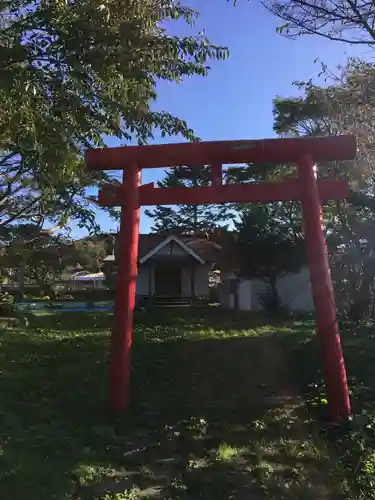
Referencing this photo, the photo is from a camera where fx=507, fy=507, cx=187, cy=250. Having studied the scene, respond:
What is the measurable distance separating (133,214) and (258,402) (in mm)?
3019

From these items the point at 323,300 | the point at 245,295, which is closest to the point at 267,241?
→ the point at 245,295

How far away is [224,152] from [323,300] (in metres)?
2.32

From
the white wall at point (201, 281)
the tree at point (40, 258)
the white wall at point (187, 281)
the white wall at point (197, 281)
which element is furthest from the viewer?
the white wall at point (201, 281)

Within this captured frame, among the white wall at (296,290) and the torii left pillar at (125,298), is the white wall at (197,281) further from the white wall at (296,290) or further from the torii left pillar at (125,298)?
the torii left pillar at (125,298)

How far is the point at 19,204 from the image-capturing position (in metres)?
12.4

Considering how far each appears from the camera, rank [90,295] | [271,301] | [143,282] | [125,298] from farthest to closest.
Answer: [90,295] → [143,282] → [271,301] → [125,298]

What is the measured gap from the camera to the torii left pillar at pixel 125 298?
644 cm

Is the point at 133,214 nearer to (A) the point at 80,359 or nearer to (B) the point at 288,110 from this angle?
(A) the point at 80,359

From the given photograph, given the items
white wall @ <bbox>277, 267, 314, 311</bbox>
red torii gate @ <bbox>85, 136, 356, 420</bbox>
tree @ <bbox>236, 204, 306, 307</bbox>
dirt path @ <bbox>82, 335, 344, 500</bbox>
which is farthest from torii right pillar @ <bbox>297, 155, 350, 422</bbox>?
white wall @ <bbox>277, 267, 314, 311</bbox>

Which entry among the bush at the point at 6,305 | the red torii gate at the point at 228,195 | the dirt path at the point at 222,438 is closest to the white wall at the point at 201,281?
the bush at the point at 6,305

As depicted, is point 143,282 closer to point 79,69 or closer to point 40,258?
point 40,258

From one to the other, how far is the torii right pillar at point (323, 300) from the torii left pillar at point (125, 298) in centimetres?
226

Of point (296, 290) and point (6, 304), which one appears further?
point (296, 290)

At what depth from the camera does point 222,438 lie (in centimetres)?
554
